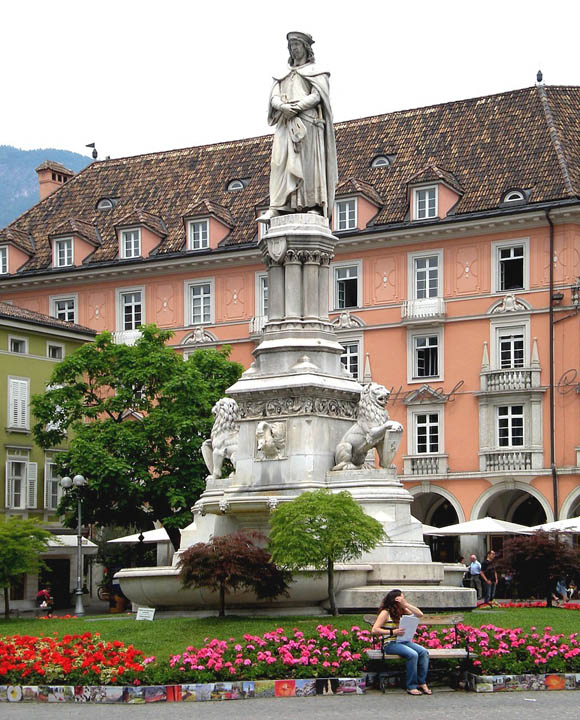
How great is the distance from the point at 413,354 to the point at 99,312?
51.1ft

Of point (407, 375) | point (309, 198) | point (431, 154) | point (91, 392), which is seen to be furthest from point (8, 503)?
point (309, 198)

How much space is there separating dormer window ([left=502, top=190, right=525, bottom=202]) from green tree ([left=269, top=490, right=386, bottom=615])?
37.2 meters

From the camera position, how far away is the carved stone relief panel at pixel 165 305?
67.9m

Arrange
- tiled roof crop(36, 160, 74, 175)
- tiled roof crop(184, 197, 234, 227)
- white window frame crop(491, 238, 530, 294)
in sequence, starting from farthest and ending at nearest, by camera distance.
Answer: tiled roof crop(36, 160, 74, 175), tiled roof crop(184, 197, 234, 227), white window frame crop(491, 238, 530, 294)

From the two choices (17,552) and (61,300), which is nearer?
(17,552)

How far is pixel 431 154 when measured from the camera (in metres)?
64.6

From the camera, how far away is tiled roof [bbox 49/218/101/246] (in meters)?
70.9

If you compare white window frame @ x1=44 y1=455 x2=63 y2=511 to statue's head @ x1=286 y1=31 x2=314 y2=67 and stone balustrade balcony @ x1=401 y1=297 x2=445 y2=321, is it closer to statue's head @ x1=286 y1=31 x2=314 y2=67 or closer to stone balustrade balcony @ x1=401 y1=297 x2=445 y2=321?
stone balustrade balcony @ x1=401 y1=297 x2=445 y2=321

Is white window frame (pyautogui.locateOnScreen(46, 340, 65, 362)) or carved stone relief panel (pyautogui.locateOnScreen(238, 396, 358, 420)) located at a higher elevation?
white window frame (pyautogui.locateOnScreen(46, 340, 65, 362))

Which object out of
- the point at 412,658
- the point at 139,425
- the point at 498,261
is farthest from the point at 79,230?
the point at 412,658

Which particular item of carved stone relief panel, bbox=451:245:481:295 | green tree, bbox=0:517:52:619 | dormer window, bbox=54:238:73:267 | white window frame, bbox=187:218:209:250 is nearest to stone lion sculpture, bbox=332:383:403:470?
green tree, bbox=0:517:52:619

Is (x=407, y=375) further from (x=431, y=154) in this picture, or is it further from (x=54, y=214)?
(x=54, y=214)

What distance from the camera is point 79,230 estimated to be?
71000 mm

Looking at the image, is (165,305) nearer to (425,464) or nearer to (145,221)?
(145,221)
